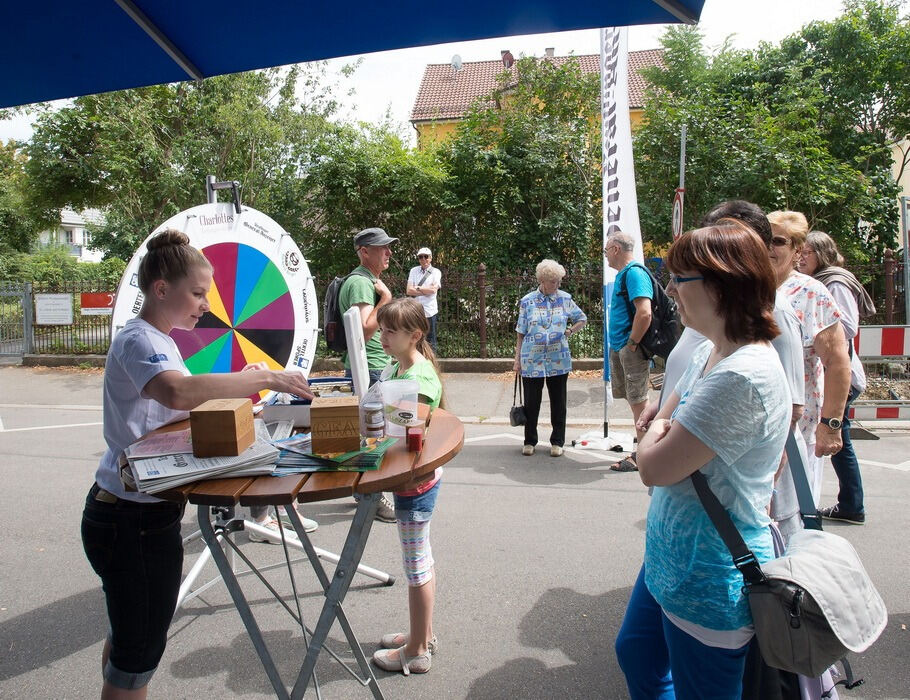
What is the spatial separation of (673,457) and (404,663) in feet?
5.56

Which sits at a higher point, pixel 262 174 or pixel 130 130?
pixel 130 130

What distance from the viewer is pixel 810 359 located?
279 cm

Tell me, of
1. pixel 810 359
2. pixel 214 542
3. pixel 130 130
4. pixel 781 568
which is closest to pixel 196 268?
pixel 214 542

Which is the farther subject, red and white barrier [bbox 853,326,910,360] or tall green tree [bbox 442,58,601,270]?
tall green tree [bbox 442,58,601,270]

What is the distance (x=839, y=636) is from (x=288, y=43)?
2.50 meters

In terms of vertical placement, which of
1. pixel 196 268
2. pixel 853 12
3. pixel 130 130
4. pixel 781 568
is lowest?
pixel 781 568

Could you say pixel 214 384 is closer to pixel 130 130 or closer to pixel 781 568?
pixel 781 568

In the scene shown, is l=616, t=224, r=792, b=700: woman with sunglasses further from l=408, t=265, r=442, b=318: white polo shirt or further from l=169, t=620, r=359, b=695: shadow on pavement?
l=408, t=265, r=442, b=318: white polo shirt

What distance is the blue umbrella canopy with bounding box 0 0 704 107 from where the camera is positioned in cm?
212

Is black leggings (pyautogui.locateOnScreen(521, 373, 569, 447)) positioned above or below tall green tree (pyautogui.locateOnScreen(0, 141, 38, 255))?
below

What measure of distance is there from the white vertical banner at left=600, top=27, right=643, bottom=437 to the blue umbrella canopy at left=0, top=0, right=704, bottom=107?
4453mm

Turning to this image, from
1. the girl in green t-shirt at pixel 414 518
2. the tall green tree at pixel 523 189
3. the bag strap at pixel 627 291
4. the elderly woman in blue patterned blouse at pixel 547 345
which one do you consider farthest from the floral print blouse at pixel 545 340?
the tall green tree at pixel 523 189

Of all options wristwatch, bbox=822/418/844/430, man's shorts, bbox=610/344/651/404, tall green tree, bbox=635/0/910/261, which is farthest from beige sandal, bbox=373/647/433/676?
tall green tree, bbox=635/0/910/261

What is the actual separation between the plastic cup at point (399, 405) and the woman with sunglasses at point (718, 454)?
715 mm
